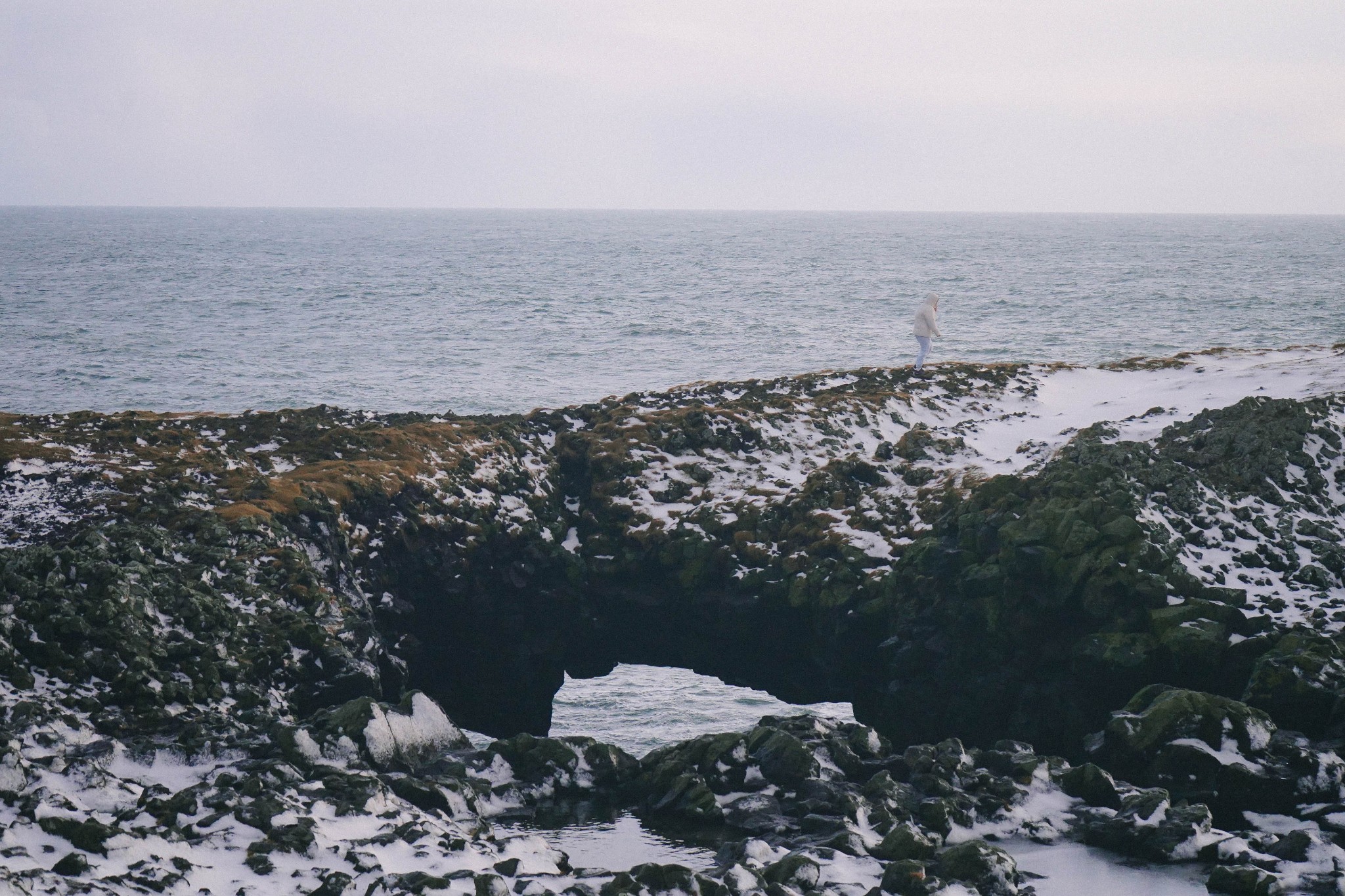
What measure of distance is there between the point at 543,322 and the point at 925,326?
4771 cm

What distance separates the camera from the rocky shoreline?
1255 cm

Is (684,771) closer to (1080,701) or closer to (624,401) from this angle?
(1080,701)

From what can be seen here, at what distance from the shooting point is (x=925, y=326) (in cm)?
3556

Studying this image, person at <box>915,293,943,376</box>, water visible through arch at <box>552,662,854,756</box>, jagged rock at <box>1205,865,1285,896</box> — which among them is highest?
person at <box>915,293,943,376</box>

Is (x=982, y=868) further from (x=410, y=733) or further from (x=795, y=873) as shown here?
(x=410, y=733)

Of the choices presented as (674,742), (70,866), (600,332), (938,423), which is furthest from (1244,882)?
(600,332)

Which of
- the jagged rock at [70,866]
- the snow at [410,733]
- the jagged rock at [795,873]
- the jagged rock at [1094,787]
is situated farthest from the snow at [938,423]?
the jagged rock at [70,866]

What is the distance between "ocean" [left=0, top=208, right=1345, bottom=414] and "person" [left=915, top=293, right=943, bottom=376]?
736 inches

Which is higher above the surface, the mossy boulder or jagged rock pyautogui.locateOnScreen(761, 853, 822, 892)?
the mossy boulder

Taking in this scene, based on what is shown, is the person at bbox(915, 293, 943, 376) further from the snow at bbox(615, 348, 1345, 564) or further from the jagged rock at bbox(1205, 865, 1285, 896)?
the jagged rock at bbox(1205, 865, 1285, 896)

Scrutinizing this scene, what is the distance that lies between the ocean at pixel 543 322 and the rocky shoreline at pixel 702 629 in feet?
78.6

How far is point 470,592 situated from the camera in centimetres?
2350

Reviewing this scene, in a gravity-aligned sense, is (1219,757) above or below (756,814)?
above

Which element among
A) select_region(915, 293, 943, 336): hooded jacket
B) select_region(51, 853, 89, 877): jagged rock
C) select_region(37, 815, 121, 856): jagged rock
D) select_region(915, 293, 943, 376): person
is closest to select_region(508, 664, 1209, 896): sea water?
select_region(37, 815, 121, 856): jagged rock
